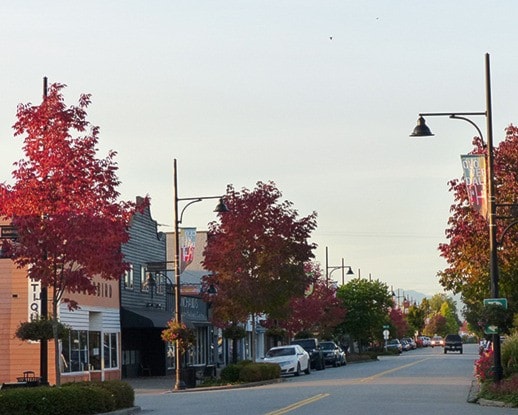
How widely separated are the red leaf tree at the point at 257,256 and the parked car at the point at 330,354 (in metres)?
19.2

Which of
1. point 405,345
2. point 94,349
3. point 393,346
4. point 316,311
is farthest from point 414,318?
point 94,349

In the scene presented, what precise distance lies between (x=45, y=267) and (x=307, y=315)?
51188 mm

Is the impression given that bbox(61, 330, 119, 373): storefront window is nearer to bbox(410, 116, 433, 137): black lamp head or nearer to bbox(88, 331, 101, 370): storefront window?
bbox(88, 331, 101, 370): storefront window

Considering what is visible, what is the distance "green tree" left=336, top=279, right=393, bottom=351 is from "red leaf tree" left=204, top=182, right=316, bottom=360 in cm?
3687

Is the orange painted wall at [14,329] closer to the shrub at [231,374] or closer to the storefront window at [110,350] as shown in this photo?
the storefront window at [110,350]

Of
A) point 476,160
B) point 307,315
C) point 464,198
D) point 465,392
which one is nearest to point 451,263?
point 464,198

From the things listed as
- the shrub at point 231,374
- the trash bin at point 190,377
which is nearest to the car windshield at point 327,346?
the shrub at point 231,374

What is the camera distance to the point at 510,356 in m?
33.3

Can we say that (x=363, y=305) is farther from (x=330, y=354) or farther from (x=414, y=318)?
(x=414, y=318)

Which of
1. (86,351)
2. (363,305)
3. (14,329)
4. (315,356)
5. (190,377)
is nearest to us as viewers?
(190,377)

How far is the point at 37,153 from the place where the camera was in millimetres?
26312

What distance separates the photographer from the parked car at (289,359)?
53.2 m

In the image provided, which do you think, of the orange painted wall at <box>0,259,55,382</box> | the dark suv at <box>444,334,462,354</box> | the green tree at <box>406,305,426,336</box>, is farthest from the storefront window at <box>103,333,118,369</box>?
the green tree at <box>406,305,426,336</box>

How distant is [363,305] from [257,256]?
1579 inches
